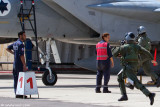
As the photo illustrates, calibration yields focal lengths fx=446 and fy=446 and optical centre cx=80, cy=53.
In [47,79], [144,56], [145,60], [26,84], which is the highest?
[144,56]

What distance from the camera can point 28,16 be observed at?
13.7m

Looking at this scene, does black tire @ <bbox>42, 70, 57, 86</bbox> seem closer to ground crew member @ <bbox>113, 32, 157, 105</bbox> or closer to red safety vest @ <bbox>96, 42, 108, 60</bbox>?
red safety vest @ <bbox>96, 42, 108, 60</bbox>

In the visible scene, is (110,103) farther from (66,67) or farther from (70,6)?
(66,67)

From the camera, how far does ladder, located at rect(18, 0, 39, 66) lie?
13562 millimetres

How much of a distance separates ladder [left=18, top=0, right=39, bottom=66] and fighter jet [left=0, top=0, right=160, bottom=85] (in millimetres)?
72

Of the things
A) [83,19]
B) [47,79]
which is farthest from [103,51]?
[83,19]

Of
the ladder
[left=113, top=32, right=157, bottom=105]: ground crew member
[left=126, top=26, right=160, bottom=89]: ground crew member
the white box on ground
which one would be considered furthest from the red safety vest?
the ladder

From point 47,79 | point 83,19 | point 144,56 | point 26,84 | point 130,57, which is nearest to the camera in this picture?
point 130,57

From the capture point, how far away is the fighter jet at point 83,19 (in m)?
13.8

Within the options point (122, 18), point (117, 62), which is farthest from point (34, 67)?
point (122, 18)

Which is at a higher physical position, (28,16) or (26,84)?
(28,16)

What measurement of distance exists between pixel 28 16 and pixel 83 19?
1877mm

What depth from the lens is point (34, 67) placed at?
26.2 m

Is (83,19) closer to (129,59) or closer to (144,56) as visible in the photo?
(144,56)
